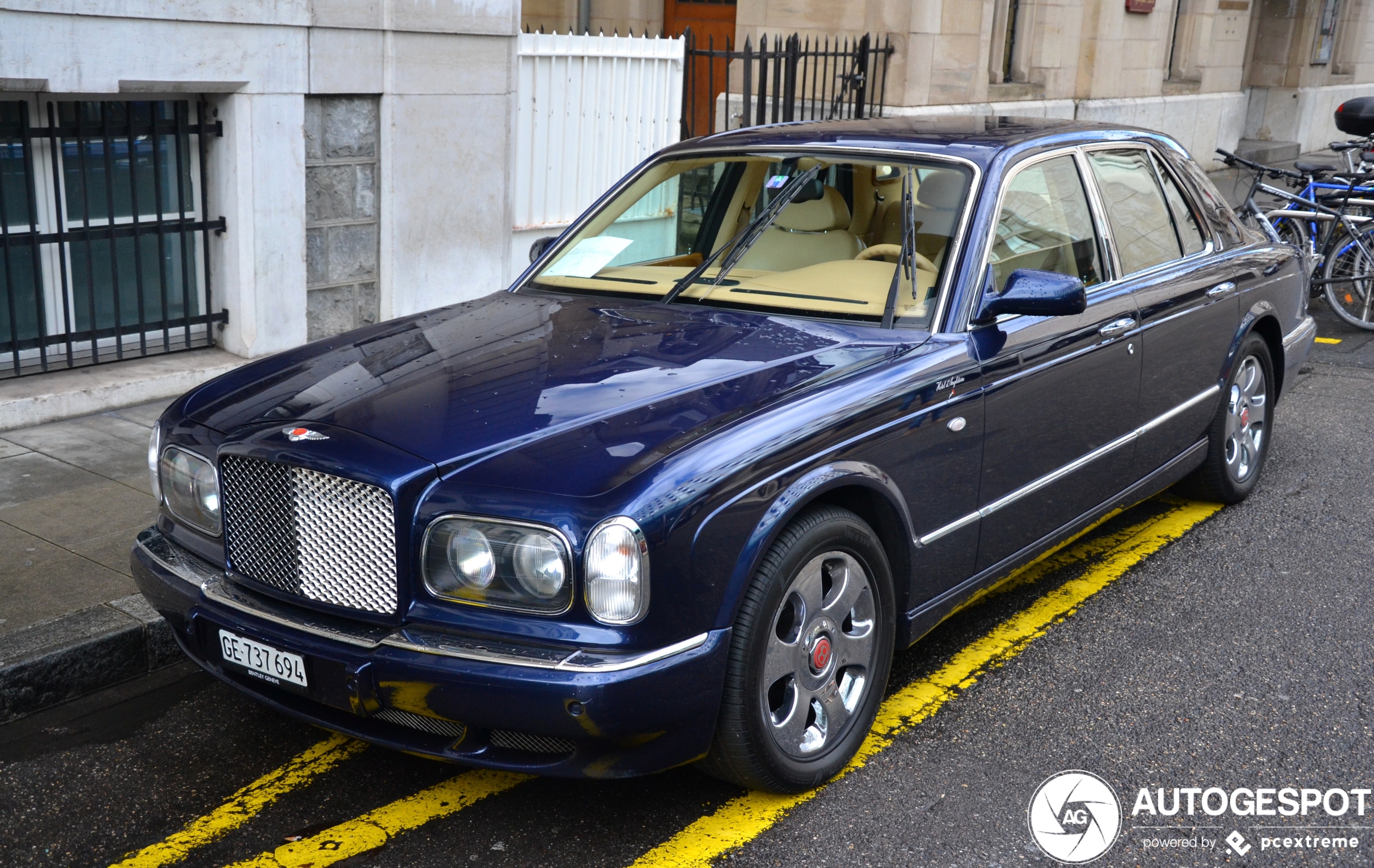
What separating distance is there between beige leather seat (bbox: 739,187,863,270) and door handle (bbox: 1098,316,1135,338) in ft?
2.98

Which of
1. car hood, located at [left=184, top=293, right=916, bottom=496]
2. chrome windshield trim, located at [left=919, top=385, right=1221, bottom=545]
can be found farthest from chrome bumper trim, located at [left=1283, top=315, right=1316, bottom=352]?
car hood, located at [left=184, top=293, right=916, bottom=496]

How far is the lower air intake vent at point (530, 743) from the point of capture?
2.97 meters

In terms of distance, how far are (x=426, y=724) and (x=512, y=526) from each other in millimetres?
552

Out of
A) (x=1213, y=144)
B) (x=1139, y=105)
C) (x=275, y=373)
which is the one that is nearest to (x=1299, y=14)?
(x=1213, y=144)

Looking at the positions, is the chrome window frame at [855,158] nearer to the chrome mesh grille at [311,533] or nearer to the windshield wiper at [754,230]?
the windshield wiper at [754,230]

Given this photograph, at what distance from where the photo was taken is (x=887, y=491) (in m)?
3.53

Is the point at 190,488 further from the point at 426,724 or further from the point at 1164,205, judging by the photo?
the point at 1164,205

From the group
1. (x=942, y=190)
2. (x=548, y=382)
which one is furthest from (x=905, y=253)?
(x=548, y=382)

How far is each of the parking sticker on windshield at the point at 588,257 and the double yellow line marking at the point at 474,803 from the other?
1826 mm

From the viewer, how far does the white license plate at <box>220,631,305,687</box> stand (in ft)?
10.1

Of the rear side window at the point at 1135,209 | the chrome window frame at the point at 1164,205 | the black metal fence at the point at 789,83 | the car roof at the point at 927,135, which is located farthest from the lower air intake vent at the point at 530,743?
the black metal fence at the point at 789,83

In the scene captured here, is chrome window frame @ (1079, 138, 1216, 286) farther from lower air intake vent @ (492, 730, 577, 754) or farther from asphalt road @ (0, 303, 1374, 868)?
lower air intake vent @ (492, 730, 577, 754)

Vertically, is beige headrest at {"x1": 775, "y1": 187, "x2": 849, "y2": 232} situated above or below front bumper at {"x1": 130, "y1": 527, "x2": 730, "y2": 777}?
above

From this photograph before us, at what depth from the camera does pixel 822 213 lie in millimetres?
4527
